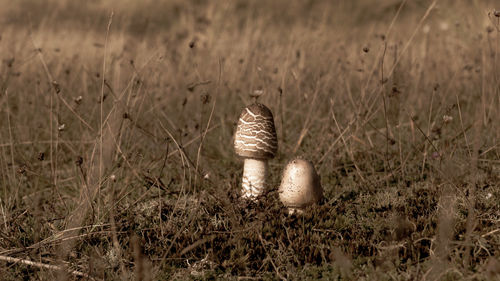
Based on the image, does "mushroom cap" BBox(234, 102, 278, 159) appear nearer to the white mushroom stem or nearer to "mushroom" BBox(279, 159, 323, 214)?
the white mushroom stem

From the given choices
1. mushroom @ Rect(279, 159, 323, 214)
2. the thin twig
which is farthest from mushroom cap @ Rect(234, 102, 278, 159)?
the thin twig

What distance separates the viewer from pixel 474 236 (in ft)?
11.5

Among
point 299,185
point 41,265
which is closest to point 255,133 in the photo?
point 299,185

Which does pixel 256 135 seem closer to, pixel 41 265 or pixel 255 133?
pixel 255 133

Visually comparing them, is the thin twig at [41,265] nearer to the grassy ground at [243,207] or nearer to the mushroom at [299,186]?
the grassy ground at [243,207]

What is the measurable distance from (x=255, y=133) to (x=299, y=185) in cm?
59

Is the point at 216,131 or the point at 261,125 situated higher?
the point at 261,125

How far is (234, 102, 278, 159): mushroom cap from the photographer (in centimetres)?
427

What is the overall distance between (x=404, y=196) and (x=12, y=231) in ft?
11.0

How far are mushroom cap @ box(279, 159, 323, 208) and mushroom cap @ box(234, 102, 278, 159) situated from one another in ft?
0.96

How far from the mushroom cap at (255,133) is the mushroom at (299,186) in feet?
0.95

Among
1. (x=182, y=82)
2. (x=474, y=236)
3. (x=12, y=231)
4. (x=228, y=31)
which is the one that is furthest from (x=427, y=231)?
(x=228, y=31)

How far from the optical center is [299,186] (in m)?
4.08

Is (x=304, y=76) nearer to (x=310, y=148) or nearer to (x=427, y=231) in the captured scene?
(x=310, y=148)
